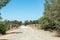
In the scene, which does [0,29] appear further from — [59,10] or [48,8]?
[59,10]

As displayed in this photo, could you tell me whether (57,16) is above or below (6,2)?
below

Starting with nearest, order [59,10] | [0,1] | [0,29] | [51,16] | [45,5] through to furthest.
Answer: [0,1] < [59,10] < [51,16] < [45,5] < [0,29]

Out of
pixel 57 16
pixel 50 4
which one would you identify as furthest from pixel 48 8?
pixel 57 16

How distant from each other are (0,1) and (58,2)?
468 inches

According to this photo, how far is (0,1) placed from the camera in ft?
86.1

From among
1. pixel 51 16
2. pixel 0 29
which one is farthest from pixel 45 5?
pixel 0 29

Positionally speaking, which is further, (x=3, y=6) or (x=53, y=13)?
(x=53, y=13)

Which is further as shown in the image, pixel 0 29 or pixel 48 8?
pixel 0 29

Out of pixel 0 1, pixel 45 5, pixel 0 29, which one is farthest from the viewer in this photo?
pixel 0 29

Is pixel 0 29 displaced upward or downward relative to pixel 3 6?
downward

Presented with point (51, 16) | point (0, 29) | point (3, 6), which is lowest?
point (0, 29)

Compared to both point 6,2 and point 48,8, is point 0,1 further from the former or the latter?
point 48,8

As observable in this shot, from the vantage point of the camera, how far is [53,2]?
3619 centimetres

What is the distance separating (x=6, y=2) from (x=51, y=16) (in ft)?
37.7
